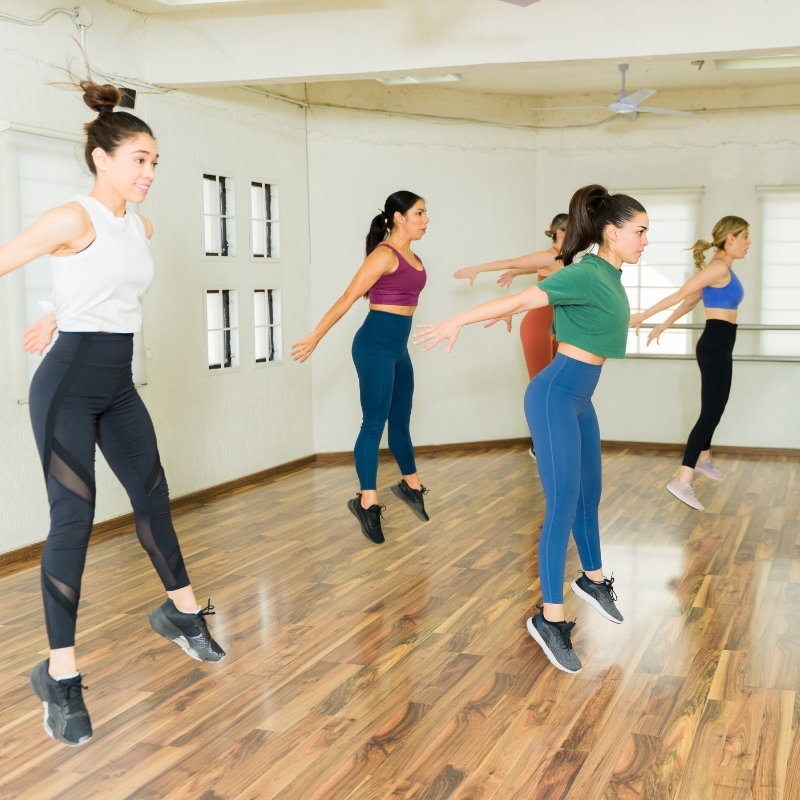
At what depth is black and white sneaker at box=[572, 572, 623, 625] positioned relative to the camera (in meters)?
3.22

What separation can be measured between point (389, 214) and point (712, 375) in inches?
76.7

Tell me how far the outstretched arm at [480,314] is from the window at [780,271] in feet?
15.6

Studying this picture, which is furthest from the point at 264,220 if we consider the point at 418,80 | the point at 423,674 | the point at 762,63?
the point at 423,674

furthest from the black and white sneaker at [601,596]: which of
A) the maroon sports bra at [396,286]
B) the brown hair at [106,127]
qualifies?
the brown hair at [106,127]

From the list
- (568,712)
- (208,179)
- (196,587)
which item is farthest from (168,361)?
(568,712)

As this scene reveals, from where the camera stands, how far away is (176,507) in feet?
17.0

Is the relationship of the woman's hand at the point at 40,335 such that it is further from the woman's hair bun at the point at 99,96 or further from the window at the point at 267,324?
the window at the point at 267,324

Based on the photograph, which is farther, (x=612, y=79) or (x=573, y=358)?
(x=612, y=79)

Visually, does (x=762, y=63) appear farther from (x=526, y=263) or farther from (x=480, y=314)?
(x=480, y=314)

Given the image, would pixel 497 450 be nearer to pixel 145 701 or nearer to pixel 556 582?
pixel 556 582

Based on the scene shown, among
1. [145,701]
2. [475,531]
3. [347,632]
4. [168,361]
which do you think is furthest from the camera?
[168,361]

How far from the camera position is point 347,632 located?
3195mm

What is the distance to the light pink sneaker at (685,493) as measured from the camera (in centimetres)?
503

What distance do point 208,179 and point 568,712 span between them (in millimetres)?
3933
